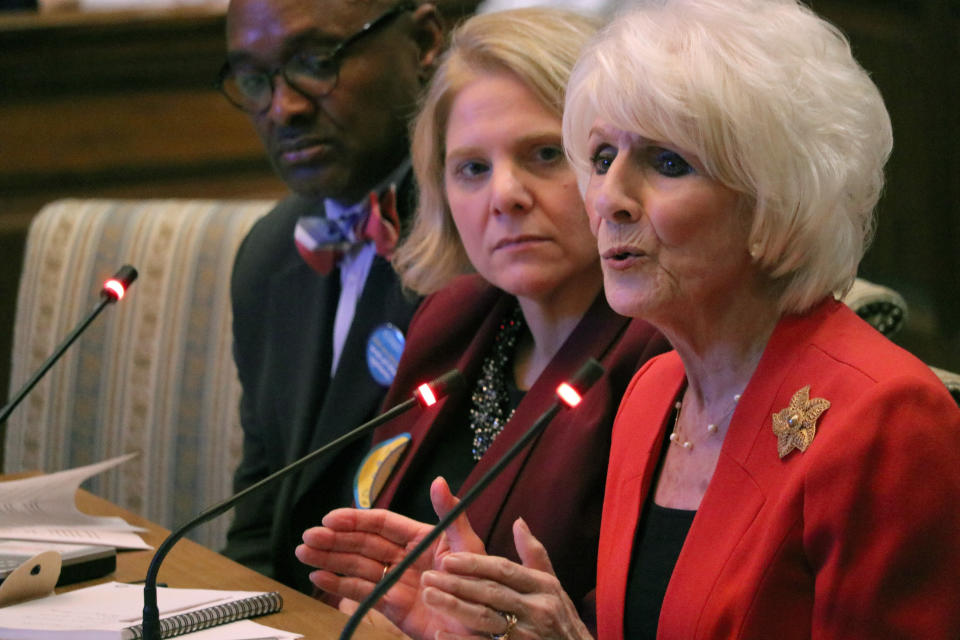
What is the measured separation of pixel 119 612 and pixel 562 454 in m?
0.65

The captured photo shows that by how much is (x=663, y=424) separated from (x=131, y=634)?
709 millimetres

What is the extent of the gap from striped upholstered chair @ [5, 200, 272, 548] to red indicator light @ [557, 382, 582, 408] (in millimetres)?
2135

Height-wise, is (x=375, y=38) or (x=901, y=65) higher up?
(x=375, y=38)

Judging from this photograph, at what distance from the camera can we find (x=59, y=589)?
1681 millimetres

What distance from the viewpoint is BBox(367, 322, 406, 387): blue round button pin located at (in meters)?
2.37

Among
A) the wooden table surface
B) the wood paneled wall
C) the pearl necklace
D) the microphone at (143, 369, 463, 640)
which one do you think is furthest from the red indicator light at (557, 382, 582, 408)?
the wood paneled wall

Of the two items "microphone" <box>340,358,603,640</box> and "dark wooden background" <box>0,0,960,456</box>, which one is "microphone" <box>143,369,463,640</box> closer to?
"microphone" <box>340,358,603,640</box>

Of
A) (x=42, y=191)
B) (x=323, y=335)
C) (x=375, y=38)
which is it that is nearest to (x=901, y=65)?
(x=375, y=38)

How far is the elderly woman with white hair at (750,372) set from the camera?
1.23 metres

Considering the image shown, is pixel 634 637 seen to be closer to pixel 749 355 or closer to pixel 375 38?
pixel 749 355

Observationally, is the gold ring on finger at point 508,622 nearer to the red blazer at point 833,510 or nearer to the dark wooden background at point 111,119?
the red blazer at point 833,510

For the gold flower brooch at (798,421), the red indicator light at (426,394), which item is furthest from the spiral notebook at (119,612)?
the gold flower brooch at (798,421)

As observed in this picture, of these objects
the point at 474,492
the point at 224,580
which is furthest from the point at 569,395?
Result: the point at 224,580

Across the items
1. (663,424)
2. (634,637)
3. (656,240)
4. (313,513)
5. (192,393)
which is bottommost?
(192,393)
